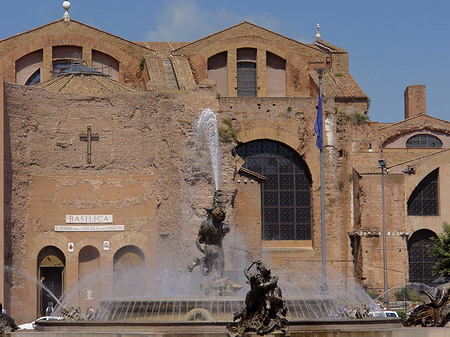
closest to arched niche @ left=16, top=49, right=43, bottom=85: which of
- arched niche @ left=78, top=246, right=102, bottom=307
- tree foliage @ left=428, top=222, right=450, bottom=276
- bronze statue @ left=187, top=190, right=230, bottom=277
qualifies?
arched niche @ left=78, top=246, right=102, bottom=307

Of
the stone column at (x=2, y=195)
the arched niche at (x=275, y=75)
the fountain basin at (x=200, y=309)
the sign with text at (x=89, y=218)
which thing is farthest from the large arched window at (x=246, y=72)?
the fountain basin at (x=200, y=309)

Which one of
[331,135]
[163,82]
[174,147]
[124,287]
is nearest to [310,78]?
[331,135]

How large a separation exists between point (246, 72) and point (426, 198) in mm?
10204

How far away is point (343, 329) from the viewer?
15805 millimetres

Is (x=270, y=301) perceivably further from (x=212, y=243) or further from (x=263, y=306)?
(x=212, y=243)

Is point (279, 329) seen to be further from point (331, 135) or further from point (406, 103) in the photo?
point (406, 103)

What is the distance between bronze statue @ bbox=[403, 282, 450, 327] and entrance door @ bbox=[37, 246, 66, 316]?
68.2 ft

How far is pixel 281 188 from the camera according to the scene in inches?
1602

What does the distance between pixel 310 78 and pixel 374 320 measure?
1168 inches

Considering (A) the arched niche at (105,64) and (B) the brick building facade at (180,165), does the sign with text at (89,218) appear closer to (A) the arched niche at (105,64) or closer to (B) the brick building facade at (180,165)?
(B) the brick building facade at (180,165)

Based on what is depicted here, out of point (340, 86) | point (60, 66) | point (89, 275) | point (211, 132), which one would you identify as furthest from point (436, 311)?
point (60, 66)

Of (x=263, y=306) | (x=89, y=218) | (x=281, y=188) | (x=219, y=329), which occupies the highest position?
(x=281, y=188)

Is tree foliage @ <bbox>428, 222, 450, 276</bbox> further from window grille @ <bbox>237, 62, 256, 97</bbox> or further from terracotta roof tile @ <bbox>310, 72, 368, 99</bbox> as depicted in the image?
window grille @ <bbox>237, 62, 256, 97</bbox>

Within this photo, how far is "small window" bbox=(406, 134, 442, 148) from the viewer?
52.4 meters
